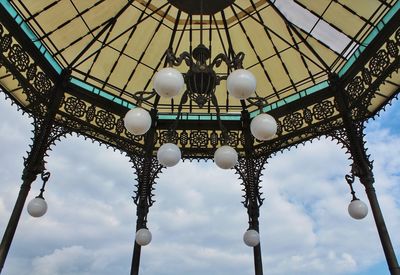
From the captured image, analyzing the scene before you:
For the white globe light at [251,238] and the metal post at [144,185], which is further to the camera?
the metal post at [144,185]

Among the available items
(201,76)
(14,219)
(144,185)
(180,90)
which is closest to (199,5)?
(201,76)

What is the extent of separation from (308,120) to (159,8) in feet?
15.7

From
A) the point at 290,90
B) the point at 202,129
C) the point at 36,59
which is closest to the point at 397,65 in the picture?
the point at 290,90

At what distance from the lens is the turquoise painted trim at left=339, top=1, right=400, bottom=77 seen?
7.35 meters

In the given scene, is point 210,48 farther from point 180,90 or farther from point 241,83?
point 241,83

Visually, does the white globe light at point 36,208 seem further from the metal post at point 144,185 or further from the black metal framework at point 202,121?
the metal post at point 144,185

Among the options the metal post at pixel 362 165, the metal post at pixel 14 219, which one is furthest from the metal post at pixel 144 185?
the metal post at pixel 362 165

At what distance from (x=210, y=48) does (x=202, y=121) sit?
7.20 feet

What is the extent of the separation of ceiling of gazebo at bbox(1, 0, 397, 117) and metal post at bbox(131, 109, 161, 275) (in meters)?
1.48

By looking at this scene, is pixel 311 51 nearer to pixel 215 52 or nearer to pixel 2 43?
pixel 215 52

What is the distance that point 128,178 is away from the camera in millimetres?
19172

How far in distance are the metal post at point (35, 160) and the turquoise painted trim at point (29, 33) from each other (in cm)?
36

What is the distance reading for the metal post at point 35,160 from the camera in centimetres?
691

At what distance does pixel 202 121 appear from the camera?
10250 millimetres
